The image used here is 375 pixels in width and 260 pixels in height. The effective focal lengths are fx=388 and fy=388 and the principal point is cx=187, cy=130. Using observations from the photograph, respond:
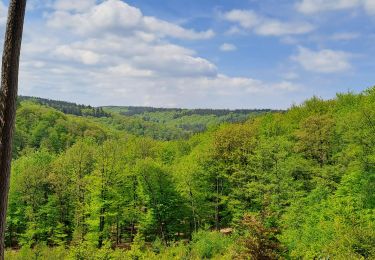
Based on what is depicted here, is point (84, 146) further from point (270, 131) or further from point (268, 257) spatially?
point (268, 257)

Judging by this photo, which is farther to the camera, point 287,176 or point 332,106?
point 332,106

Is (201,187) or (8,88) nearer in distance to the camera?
(8,88)

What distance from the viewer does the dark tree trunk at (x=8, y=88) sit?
7.74 metres

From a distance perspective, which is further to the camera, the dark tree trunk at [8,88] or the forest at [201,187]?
the forest at [201,187]

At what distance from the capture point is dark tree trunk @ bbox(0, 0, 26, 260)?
774 centimetres

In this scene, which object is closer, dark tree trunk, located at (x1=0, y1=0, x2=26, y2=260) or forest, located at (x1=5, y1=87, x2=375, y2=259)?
dark tree trunk, located at (x1=0, y1=0, x2=26, y2=260)

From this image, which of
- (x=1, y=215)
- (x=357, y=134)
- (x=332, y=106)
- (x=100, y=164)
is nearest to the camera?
(x=1, y=215)

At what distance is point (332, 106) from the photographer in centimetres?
6538

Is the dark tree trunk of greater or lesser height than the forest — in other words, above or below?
above

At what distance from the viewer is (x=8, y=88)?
7762mm

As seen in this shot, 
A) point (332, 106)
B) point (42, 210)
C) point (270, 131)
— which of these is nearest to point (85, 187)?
point (42, 210)

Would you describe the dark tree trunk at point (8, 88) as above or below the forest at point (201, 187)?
above

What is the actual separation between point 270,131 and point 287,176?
53.3 ft

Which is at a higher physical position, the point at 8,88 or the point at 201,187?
the point at 8,88
